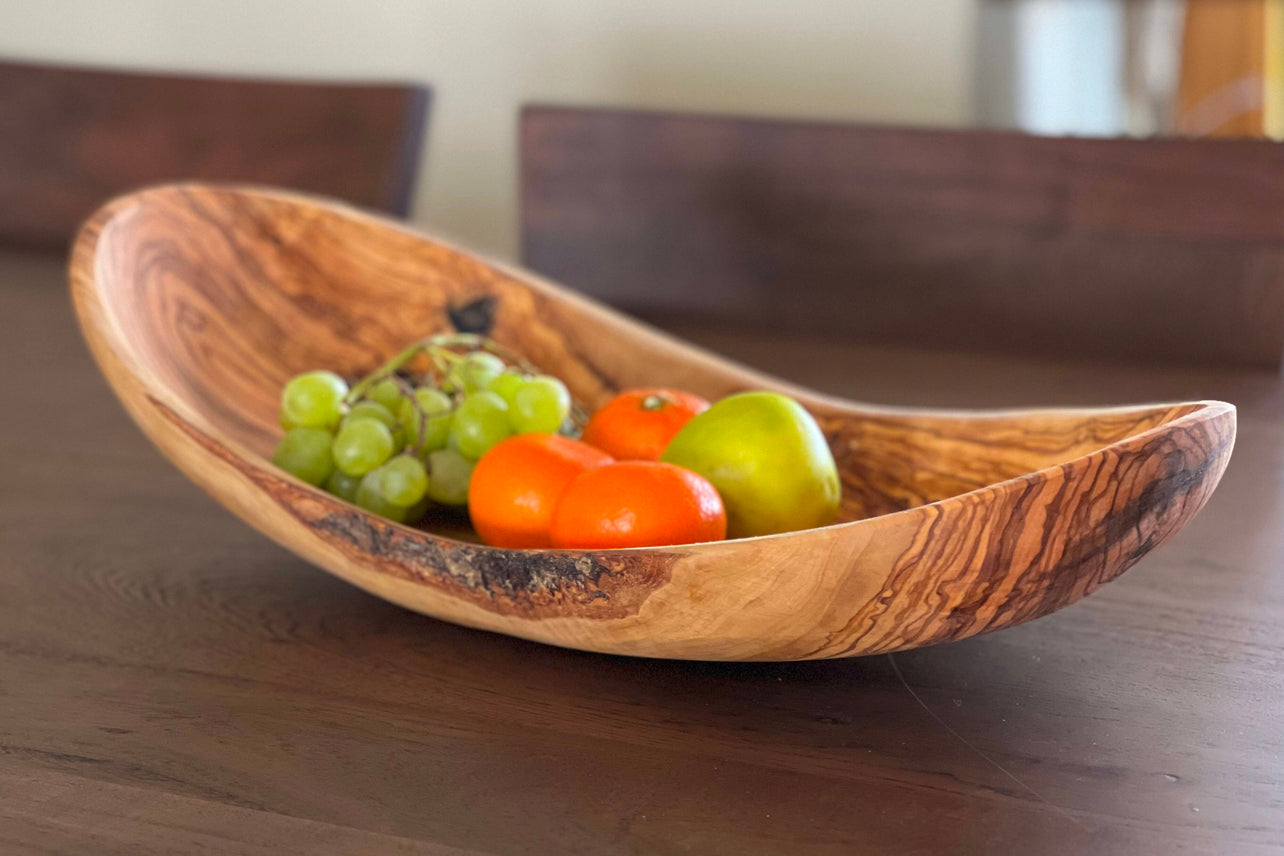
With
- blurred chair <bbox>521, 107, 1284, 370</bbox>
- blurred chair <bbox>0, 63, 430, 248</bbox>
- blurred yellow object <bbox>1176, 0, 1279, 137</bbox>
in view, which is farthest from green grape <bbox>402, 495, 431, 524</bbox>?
blurred yellow object <bbox>1176, 0, 1279, 137</bbox>

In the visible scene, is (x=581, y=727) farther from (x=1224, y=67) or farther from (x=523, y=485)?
(x=1224, y=67)

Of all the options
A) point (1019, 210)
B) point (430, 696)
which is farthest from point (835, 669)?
point (1019, 210)

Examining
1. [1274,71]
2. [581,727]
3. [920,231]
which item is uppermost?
[1274,71]

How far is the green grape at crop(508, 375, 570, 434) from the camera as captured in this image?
692 mm

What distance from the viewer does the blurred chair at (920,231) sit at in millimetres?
1188

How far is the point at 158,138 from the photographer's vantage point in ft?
5.77

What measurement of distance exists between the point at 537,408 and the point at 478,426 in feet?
0.11

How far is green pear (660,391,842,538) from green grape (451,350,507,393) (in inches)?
6.9

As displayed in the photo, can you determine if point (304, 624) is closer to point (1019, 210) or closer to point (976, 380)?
point (976, 380)

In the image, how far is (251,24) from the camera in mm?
2064

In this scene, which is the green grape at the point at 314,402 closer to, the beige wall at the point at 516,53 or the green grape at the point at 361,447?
the green grape at the point at 361,447

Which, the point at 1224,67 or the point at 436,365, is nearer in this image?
the point at 436,365

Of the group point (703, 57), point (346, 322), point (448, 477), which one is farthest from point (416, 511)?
point (703, 57)

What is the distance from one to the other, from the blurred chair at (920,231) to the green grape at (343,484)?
71cm
